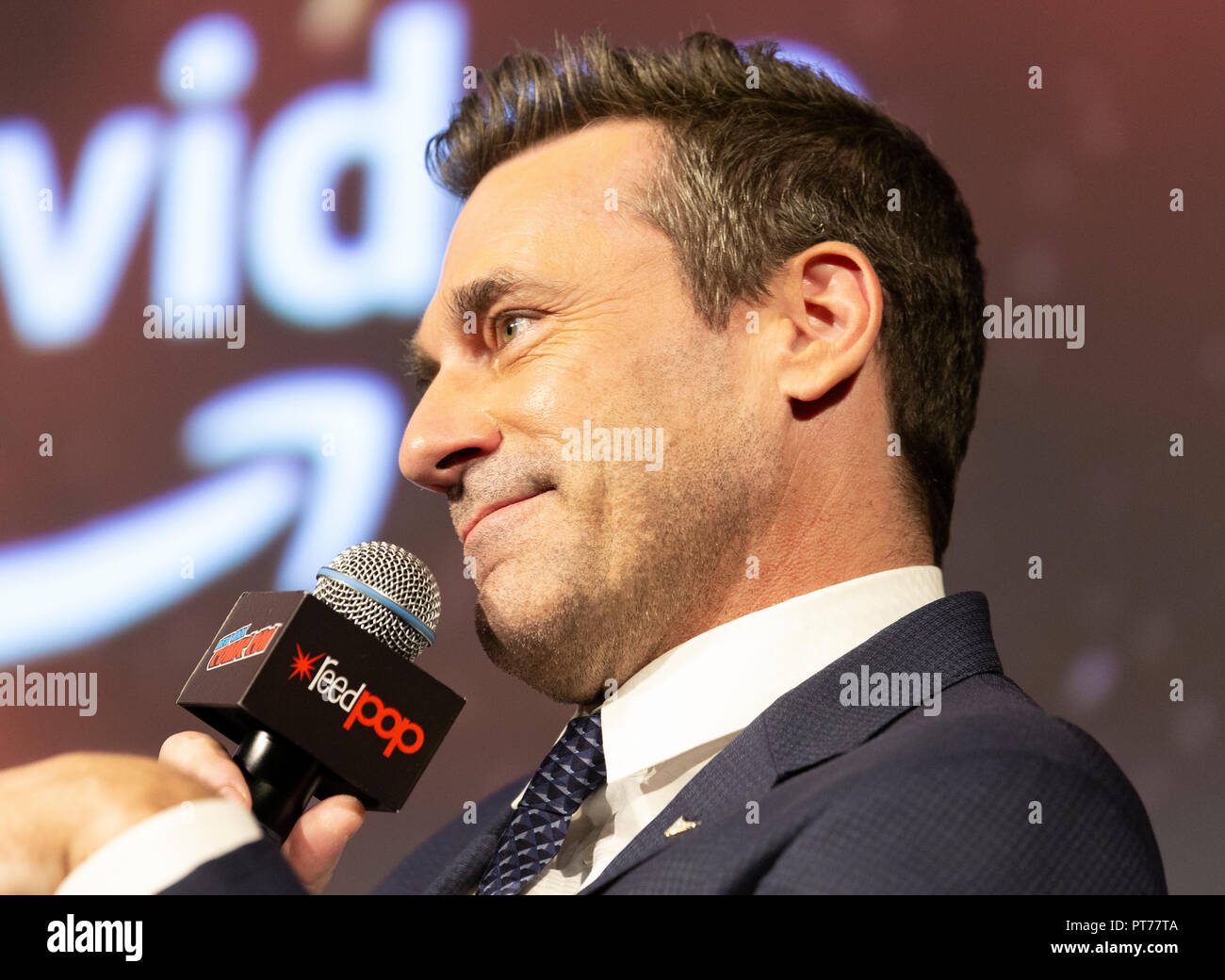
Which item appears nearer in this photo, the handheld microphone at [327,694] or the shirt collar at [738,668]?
the handheld microphone at [327,694]

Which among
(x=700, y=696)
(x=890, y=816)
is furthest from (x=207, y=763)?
(x=890, y=816)

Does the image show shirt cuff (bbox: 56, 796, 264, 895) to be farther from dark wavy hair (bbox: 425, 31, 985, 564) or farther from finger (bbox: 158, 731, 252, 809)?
dark wavy hair (bbox: 425, 31, 985, 564)

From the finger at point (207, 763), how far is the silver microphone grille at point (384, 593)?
0.20 m

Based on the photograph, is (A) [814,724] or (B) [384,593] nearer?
(A) [814,724]

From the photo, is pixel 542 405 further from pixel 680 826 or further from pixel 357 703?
pixel 680 826

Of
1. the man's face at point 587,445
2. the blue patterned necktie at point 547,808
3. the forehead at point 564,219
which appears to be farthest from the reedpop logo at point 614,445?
the blue patterned necktie at point 547,808

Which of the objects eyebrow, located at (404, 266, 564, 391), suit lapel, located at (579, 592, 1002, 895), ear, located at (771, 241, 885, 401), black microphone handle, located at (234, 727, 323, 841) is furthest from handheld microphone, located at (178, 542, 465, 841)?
ear, located at (771, 241, 885, 401)

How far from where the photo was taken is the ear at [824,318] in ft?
4.91

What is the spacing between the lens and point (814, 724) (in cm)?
123

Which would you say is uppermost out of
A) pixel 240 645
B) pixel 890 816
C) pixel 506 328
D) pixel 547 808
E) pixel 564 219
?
pixel 564 219

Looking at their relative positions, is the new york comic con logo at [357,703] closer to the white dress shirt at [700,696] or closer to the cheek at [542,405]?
the white dress shirt at [700,696]

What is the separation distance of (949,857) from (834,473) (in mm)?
616

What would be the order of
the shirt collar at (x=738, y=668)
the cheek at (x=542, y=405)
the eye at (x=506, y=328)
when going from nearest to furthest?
1. the shirt collar at (x=738, y=668)
2. the cheek at (x=542, y=405)
3. the eye at (x=506, y=328)

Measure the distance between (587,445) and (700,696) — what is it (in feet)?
1.09
